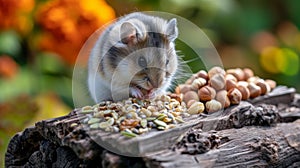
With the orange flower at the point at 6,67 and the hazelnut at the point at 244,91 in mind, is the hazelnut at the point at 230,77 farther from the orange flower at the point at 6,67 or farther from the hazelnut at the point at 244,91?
the orange flower at the point at 6,67

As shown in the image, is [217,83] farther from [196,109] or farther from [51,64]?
[51,64]

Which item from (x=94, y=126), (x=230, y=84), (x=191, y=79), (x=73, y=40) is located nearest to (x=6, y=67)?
(x=73, y=40)

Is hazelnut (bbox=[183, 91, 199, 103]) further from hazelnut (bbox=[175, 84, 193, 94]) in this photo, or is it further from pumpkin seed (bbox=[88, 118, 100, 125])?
pumpkin seed (bbox=[88, 118, 100, 125])

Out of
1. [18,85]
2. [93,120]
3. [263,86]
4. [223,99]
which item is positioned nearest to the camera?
[93,120]

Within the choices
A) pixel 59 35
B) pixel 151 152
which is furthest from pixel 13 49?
pixel 151 152

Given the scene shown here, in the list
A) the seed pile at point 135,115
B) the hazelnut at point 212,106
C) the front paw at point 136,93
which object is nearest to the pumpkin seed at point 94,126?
the seed pile at point 135,115
